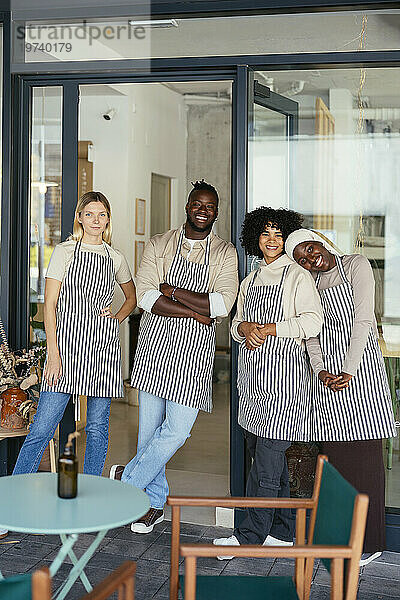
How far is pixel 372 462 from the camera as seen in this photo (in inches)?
148

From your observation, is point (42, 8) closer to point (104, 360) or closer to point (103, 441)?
point (104, 360)

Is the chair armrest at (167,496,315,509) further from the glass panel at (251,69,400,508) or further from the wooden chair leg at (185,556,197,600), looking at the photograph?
the glass panel at (251,69,400,508)

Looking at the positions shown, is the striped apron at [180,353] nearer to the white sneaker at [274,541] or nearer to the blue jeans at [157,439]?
the blue jeans at [157,439]

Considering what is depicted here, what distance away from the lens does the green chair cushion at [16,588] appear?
224 cm

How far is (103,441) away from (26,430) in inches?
16.4

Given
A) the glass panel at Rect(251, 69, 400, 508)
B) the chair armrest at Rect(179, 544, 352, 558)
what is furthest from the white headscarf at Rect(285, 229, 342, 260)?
the chair armrest at Rect(179, 544, 352, 558)

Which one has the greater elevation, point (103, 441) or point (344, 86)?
point (344, 86)

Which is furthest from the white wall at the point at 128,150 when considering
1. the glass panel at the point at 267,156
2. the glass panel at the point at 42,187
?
the glass panel at the point at 267,156

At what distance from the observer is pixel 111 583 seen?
6.30ft

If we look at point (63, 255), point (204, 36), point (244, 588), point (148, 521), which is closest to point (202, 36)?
point (204, 36)

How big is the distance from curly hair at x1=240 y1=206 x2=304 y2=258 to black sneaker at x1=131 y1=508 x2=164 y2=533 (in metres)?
1.45

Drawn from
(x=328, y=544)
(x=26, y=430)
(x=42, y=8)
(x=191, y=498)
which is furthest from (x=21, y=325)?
(x=328, y=544)

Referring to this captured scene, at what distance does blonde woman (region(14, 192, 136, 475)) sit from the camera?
13.2ft

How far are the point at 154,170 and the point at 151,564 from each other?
5.56 metres
